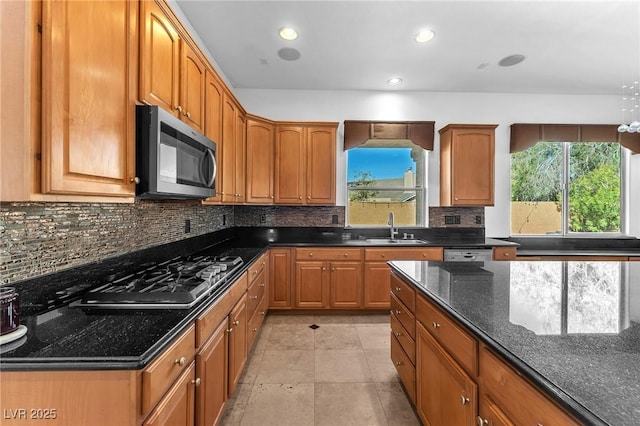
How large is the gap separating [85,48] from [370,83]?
10.7 ft

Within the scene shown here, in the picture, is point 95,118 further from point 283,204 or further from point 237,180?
point 283,204

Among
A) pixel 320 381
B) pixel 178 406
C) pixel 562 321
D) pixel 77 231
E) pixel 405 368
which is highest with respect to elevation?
pixel 77 231

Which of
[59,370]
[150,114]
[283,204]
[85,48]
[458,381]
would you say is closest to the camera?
[59,370]

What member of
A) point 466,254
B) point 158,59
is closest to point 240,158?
point 158,59

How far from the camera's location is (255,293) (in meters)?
2.52

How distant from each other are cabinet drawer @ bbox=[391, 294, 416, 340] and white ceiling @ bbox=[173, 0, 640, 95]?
7.64ft

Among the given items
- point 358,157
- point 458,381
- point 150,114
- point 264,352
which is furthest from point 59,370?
point 358,157

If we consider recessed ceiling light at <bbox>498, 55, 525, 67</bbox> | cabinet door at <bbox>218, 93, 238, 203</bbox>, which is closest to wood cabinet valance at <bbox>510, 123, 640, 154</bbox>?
recessed ceiling light at <bbox>498, 55, 525, 67</bbox>

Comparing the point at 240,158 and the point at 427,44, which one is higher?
the point at 427,44

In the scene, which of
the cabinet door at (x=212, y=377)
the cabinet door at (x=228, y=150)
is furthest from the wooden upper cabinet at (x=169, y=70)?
the cabinet door at (x=212, y=377)

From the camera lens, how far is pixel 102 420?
2.74ft

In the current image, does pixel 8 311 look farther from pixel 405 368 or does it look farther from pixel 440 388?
pixel 405 368

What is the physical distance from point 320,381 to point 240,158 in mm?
2268

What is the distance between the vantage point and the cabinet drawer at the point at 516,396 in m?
0.70
